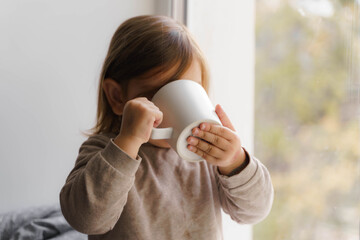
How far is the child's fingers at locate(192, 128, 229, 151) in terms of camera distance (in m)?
0.60

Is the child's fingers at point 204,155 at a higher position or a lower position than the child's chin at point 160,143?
higher

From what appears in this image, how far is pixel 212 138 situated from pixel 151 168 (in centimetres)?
20

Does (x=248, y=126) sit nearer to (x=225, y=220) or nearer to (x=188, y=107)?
(x=225, y=220)

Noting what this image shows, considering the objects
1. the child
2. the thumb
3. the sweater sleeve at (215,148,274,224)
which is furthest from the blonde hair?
the sweater sleeve at (215,148,274,224)

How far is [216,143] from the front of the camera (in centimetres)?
64

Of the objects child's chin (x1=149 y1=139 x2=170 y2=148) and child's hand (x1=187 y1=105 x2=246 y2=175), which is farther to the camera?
child's chin (x1=149 y1=139 x2=170 y2=148)

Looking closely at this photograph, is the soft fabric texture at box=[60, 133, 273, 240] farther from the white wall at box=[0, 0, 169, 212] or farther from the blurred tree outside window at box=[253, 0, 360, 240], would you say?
the white wall at box=[0, 0, 169, 212]

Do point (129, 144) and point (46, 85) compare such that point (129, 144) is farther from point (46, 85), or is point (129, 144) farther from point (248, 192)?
point (46, 85)

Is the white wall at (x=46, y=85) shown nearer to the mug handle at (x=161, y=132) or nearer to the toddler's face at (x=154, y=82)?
the toddler's face at (x=154, y=82)

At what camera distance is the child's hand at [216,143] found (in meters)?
0.61

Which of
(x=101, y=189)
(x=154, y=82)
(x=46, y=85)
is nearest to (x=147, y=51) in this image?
(x=154, y=82)

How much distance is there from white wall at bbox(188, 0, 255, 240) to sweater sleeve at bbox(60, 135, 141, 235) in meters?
0.45

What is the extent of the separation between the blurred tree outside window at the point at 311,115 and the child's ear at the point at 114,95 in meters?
0.34

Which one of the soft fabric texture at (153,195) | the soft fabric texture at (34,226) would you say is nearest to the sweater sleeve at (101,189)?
the soft fabric texture at (153,195)
